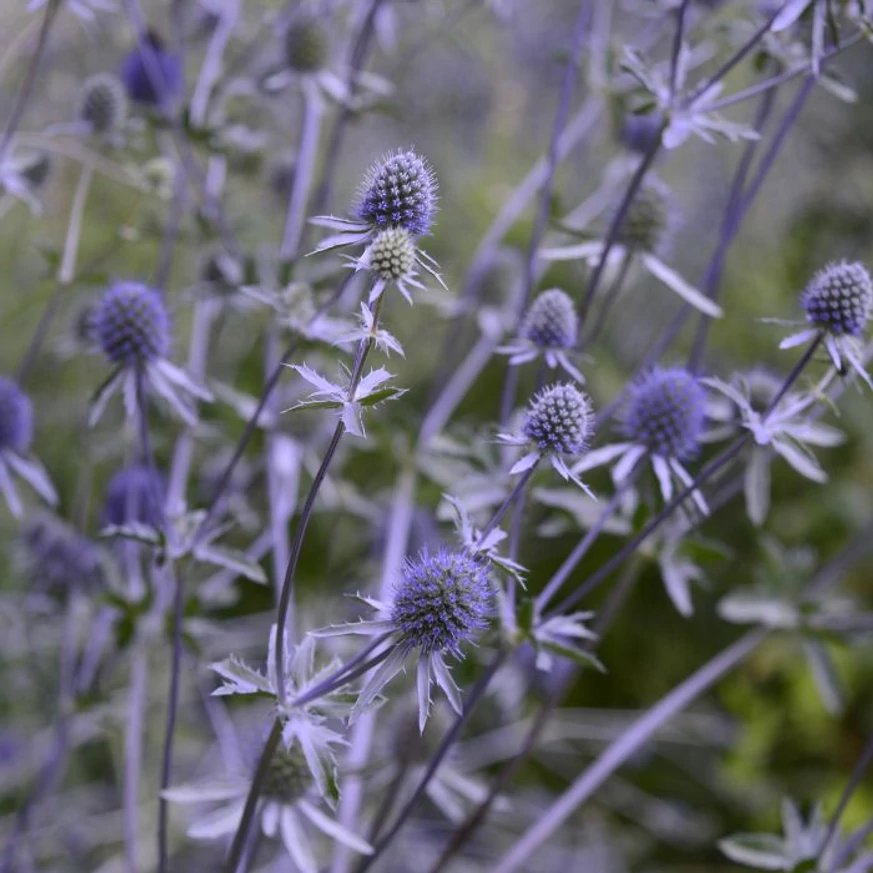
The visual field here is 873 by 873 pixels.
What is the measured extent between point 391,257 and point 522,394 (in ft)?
6.79

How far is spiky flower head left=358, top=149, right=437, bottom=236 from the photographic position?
3.05 feet

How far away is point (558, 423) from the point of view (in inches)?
42.1

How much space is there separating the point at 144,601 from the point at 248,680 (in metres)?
0.55

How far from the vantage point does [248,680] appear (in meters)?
1.06

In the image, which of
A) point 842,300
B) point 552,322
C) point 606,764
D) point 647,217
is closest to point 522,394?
point 647,217

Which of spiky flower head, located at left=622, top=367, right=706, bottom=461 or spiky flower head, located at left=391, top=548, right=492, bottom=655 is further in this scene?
spiky flower head, located at left=622, top=367, right=706, bottom=461

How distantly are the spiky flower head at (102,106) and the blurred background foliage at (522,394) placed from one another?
0.35 feet

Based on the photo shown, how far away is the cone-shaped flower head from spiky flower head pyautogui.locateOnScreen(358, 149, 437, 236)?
692 millimetres

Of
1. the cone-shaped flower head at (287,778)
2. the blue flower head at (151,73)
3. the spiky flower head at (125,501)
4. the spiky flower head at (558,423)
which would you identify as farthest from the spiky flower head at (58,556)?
the spiky flower head at (558,423)

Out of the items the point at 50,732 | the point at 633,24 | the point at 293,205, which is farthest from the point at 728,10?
the point at 633,24

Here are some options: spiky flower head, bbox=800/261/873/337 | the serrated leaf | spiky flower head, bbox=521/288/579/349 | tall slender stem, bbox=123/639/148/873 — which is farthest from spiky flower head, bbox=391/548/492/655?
tall slender stem, bbox=123/639/148/873

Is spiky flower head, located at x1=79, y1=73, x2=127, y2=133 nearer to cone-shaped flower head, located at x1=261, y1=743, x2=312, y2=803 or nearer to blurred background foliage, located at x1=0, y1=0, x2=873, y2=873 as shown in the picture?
blurred background foliage, located at x1=0, y1=0, x2=873, y2=873

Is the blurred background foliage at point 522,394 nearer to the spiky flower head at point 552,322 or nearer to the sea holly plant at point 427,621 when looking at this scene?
the spiky flower head at point 552,322

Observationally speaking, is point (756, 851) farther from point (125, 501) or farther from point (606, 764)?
point (125, 501)
